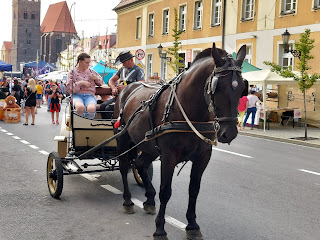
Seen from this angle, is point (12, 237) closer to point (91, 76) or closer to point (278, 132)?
point (91, 76)

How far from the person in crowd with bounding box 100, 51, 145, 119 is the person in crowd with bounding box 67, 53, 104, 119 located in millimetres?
282

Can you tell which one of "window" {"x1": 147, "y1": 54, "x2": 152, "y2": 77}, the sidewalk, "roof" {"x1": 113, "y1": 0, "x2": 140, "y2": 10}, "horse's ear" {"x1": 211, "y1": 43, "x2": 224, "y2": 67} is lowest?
the sidewalk

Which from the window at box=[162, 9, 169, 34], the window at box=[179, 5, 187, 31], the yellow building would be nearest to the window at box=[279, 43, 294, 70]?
the yellow building

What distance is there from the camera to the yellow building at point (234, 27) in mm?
23509

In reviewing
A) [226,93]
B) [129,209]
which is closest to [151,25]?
[129,209]

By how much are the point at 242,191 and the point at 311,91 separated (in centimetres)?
1578

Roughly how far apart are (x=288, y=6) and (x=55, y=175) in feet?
69.8

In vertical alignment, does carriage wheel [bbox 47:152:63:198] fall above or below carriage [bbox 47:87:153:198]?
below

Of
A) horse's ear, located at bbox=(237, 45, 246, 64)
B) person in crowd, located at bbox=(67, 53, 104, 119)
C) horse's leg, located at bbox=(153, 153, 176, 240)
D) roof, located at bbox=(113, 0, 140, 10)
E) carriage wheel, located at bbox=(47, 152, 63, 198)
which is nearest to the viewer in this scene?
horse's ear, located at bbox=(237, 45, 246, 64)

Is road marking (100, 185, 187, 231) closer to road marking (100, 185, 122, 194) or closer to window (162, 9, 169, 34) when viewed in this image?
road marking (100, 185, 122, 194)

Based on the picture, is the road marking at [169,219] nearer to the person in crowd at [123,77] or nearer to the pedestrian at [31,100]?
the person in crowd at [123,77]

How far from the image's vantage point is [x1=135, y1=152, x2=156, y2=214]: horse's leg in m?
6.13

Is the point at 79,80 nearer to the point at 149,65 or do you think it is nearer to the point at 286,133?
the point at 286,133

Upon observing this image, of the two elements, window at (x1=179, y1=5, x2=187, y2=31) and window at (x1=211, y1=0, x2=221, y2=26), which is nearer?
window at (x1=211, y1=0, x2=221, y2=26)
